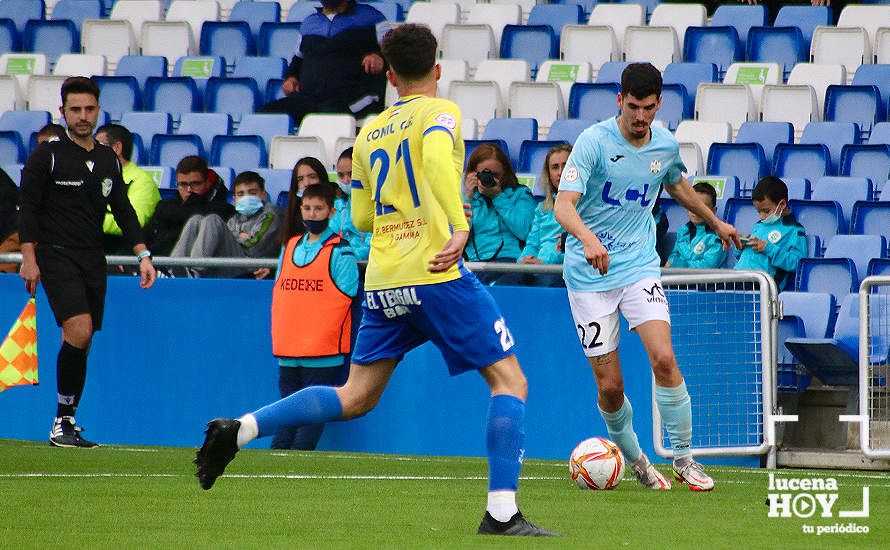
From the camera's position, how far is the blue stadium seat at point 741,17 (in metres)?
15.5

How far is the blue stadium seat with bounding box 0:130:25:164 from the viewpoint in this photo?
15.8 m

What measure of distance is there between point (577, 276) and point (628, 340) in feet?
8.94

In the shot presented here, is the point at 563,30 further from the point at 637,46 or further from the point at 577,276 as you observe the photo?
the point at 577,276

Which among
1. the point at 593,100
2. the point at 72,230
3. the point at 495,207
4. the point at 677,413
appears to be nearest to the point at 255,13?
the point at 593,100

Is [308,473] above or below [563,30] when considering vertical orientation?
below

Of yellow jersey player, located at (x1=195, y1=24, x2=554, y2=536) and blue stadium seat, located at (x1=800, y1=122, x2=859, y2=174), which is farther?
blue stadium seat, located at (x1=800, y1=122, x2=859, y2=174)

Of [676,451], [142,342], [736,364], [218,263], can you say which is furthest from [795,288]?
[142,342]

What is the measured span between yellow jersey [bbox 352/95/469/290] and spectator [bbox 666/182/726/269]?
16.6 ft

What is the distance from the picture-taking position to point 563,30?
51.9 feet

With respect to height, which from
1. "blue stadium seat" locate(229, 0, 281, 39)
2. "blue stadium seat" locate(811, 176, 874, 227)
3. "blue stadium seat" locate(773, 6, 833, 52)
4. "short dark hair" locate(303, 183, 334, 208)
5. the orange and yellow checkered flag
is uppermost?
"blue stadium seat" locate(229, 0, 281, 39)

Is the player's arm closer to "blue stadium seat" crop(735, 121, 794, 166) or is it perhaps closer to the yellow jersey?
the yellow jersey

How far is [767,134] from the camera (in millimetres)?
13375

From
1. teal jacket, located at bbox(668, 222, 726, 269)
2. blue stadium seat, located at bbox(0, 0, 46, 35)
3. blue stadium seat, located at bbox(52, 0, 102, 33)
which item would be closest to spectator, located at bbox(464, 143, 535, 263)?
teal jacket, located at bbox(668, 222, 726, 269)

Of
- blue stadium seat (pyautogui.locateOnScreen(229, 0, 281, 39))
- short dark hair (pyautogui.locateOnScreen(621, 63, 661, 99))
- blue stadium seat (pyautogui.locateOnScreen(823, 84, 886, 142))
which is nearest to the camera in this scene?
short dark hair (pyautogui.locateOnScreen(621, 63, 661, 99))
